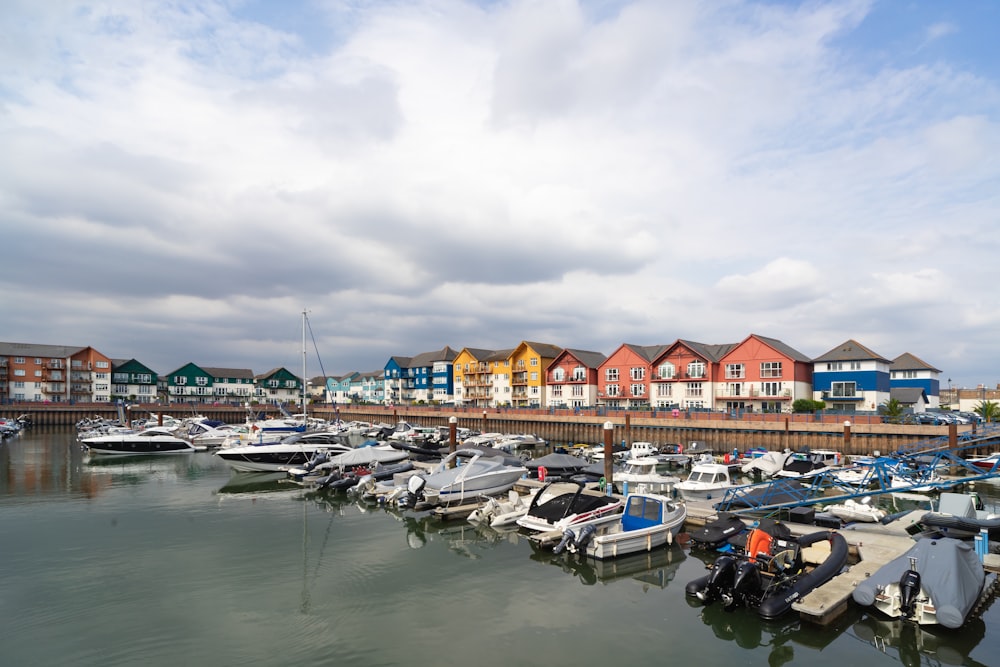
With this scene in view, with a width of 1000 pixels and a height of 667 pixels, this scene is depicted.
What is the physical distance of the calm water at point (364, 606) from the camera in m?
12.4

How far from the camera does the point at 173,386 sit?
139 m

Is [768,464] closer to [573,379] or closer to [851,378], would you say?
[851,378]

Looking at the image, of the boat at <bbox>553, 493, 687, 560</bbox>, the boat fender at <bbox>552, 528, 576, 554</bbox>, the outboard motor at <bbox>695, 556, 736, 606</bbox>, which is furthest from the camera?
the boat at <bbox>553, 493, 687, 560</bbox>

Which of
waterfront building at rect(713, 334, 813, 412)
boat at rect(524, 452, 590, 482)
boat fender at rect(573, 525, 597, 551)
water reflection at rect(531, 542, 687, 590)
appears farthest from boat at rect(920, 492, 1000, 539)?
waterfront building at rect(713, 334, 813, 412)

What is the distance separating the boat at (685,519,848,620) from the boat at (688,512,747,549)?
198 centimetres

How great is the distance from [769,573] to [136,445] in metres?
54.2

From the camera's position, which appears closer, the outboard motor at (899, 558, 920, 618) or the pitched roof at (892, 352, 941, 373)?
the outboard motor at (899, 558, 920, 618)

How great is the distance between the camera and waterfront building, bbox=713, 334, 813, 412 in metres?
65.3

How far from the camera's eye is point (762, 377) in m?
67.2

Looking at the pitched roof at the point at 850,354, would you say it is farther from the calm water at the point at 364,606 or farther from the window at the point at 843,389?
the calm water at the point at 364,606

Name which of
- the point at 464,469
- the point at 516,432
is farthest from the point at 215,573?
the point at 516,432

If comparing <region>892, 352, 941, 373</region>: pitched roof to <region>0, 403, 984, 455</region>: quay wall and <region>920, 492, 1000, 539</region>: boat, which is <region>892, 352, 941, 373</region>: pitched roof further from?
<region>920, 492, 1000, 539</region>: boat

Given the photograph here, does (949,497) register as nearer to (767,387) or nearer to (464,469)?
(464,469)

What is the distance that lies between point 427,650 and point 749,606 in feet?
27.5
